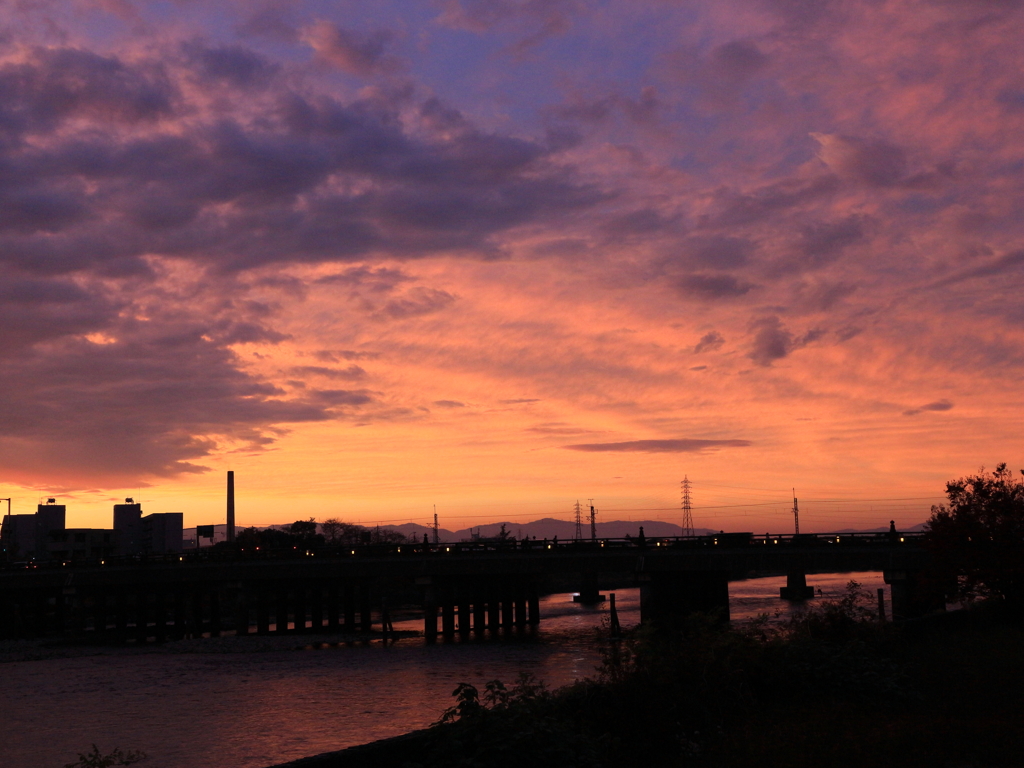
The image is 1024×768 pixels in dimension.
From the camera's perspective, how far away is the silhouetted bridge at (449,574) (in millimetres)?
68188

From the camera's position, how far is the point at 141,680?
54.5 m

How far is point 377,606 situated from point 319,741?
105 meters

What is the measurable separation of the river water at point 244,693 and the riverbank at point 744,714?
624cm

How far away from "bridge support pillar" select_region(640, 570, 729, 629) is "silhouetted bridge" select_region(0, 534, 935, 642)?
9 cm

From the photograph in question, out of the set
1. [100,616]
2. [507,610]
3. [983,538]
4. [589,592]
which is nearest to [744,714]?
[983,538]

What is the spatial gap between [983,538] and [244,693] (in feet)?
120

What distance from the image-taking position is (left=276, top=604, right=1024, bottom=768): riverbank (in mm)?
15023

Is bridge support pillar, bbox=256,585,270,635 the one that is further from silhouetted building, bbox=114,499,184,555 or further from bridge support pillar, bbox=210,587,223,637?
silhouetted building, bbox=114,499,184,555

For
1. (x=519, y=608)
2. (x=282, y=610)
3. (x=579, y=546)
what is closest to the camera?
(x=579, y=546)

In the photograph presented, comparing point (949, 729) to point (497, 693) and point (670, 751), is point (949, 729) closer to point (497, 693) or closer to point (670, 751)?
point (670, 751)

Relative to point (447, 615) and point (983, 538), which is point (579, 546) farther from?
point (983, 538)

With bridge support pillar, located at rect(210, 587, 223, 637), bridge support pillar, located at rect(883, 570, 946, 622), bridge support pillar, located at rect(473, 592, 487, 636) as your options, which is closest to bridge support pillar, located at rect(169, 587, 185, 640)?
bridge support pillar, located at rect(210, 587, 223, 637)

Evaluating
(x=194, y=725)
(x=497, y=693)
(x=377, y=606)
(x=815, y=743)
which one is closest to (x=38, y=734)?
(x=194, y=725)

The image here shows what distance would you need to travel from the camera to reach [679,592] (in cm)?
7069
